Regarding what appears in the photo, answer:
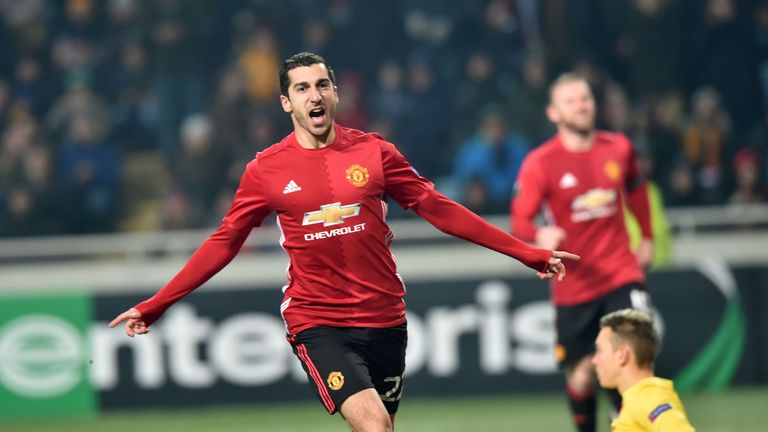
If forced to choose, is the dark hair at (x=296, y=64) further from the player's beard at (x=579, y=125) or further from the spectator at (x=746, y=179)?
the spectator at (x=746, y=179)

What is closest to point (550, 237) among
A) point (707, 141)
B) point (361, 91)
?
point (707, 141)

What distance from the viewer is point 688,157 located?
1282 centimetres

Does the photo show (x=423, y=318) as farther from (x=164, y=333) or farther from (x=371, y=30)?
(x=371, y=30)

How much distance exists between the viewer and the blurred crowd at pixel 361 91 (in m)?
12.9

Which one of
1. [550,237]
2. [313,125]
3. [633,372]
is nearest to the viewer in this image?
[633,372]

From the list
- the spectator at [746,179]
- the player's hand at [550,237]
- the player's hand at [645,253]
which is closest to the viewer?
the player's hand at [550,237]

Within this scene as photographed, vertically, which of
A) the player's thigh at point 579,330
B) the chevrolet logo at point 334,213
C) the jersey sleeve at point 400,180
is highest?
the jersey sleeve at point 400,180

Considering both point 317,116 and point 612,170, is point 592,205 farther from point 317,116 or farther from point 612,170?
point 317,116

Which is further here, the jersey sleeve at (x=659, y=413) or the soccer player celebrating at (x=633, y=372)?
the soccer player celebrating at (x=633, y=372)

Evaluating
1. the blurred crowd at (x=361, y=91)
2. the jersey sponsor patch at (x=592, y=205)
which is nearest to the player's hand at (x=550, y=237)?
the jersey sponsor patch at (x=592, y=205)

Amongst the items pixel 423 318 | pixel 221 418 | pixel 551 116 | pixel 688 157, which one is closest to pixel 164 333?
pixel 221 418

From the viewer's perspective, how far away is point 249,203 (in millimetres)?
5793

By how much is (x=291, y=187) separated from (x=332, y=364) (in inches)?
32.0

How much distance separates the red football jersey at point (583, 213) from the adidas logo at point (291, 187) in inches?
84.2
